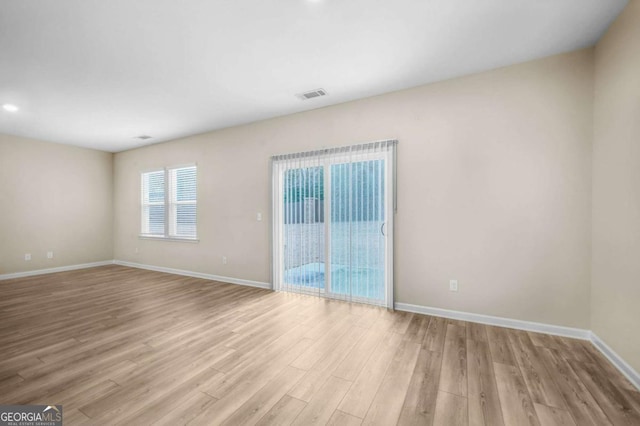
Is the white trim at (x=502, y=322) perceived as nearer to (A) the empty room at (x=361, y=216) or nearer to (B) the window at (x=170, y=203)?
(A) the empty room at (x=361, y=216)

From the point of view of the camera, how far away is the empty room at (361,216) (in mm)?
1840

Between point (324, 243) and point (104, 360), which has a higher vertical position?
point (324, 243)

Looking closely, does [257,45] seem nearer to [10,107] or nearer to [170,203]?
[10,107]

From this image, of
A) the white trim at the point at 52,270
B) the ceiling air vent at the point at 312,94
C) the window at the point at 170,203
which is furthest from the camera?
the window at the point at 170,203

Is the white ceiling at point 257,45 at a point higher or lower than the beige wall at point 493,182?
higher

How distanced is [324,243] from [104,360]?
8.57ft

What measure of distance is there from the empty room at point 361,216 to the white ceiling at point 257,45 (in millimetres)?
23

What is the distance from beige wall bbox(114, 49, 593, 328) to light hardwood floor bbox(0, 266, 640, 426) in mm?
406

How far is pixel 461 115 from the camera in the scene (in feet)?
9.84

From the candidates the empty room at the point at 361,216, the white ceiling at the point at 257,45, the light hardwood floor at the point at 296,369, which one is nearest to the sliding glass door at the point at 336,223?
the empty room at the point at 361,216

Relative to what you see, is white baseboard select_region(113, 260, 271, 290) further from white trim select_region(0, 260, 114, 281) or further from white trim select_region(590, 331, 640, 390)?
white trim select_region(590, 331, 640, 390)

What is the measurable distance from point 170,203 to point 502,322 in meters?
6.05

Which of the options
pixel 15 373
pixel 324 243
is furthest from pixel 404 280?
pixel 15 373

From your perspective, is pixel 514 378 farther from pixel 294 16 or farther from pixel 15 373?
pixel 15 373
